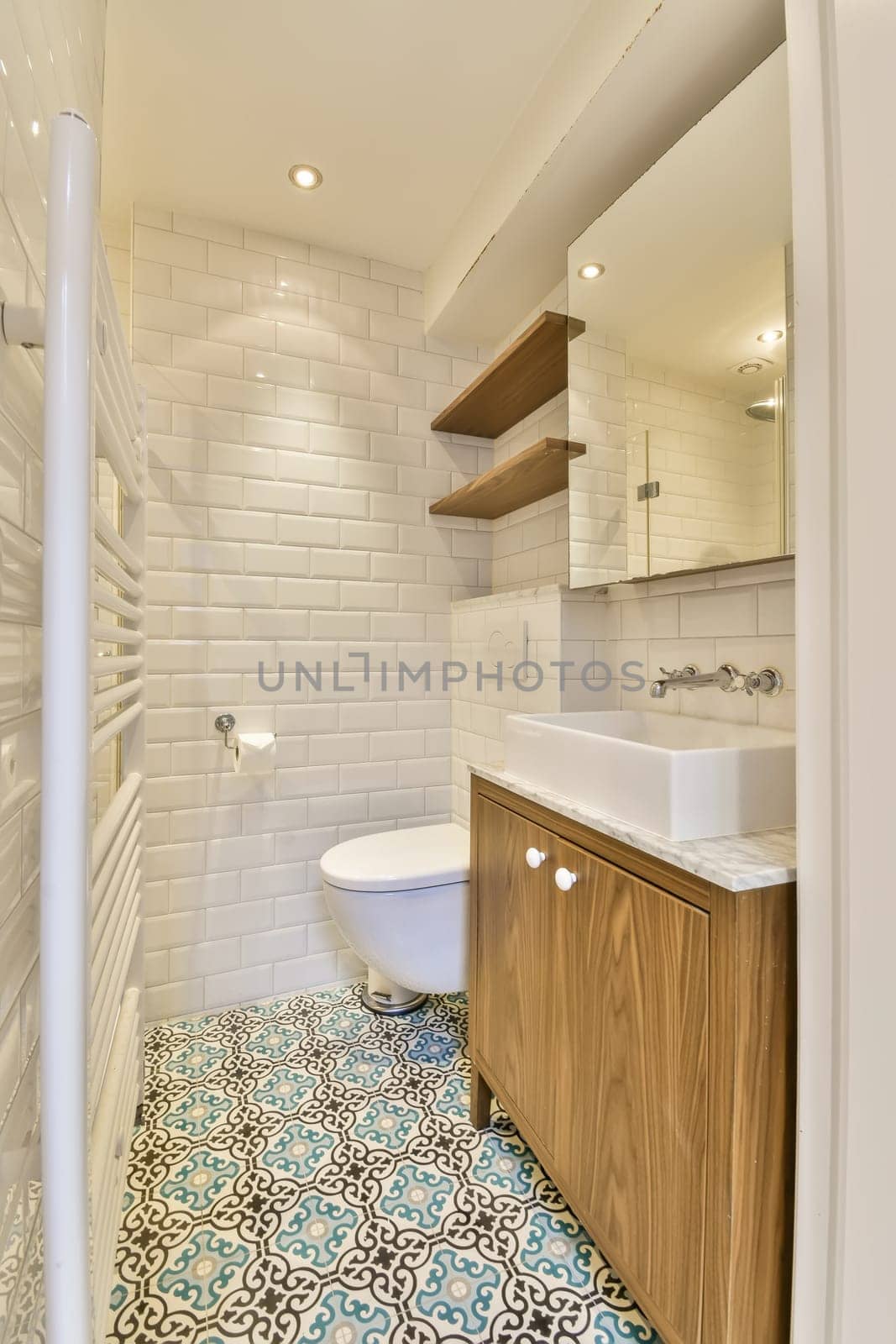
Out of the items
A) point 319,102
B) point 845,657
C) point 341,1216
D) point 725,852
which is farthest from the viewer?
point 319,102

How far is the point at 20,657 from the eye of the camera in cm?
57

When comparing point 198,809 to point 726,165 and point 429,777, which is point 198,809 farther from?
point 726,165

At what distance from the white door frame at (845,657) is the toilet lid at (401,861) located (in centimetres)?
93

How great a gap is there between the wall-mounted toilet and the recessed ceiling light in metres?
1.91

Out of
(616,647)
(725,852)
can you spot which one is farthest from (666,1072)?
(616,647)

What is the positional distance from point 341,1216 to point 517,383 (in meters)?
2.11

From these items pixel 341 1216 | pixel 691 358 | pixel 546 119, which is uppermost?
pixel 546 119

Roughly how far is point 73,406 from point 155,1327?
1406 mm

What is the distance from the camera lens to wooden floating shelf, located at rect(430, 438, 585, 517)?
63.3 inches

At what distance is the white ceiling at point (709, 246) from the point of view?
3.52 ft

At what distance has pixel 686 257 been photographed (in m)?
1.29

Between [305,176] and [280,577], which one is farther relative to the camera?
[280,577]

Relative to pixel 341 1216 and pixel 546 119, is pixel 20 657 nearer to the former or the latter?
pixel 341 1216

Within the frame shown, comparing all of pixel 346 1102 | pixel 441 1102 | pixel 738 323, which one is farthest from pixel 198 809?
pixel 738 323
